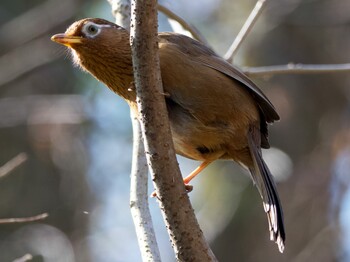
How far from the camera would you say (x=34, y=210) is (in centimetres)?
910

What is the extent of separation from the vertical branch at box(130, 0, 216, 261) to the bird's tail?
2.33 ft

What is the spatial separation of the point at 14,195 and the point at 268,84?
3167 millimetres

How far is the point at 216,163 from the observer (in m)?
9.41

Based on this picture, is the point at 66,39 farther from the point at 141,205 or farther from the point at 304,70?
the point at 304,70

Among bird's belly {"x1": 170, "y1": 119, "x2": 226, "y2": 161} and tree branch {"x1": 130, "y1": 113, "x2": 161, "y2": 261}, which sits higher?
bird's belly {"x1": 170, "y1": 119, "x2": 226, "y2": 161}

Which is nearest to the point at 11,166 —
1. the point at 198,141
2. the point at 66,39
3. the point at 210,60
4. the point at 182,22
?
the point at 66,39

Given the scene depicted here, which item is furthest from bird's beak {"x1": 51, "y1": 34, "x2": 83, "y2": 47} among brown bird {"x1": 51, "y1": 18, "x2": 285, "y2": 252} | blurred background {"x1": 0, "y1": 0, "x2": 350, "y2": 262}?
blurred background {"x1": 0, "y1": 0, "x2": 350, "y2": 262}

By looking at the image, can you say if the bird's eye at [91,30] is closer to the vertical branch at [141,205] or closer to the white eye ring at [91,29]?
the white eye ring at [91,29]

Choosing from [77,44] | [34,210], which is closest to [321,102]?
[34,210]

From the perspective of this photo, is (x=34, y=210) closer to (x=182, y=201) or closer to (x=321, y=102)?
(x=321, y=102)

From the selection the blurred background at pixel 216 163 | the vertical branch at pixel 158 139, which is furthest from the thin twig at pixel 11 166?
the blurred background at pixel 216 163

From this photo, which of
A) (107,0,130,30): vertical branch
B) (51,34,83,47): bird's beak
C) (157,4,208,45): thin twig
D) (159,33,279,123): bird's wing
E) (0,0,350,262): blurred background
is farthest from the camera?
(0,0,350,262): blurred background

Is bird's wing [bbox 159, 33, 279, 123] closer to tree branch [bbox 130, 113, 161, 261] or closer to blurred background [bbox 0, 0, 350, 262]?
tree branch [bbox 130, 113, 161, 261]

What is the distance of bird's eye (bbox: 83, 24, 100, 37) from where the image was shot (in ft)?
15.0
